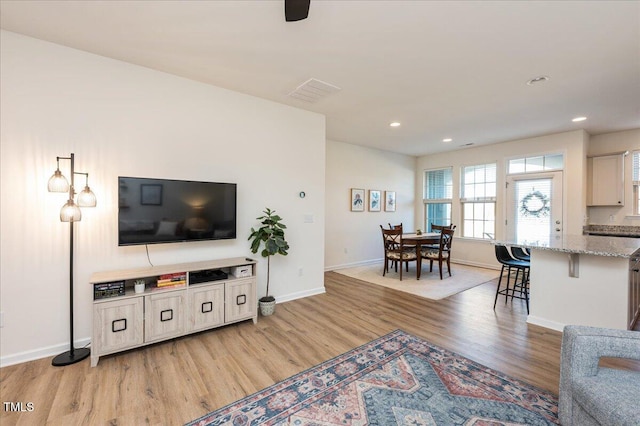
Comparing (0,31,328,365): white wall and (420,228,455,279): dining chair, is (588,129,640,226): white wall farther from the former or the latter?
(0,31,328,365): white wall

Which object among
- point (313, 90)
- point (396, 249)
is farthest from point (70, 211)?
point (396, 249)

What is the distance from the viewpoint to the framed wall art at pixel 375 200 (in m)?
6.42

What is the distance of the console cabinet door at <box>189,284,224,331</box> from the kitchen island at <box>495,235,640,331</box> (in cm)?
327

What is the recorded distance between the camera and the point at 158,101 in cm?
291

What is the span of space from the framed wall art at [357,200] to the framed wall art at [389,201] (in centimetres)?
84

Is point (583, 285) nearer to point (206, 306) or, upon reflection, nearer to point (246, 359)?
point (246, 359)

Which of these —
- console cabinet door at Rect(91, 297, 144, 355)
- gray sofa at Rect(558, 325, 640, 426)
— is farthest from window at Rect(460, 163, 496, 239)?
console cabinet door at Rect(91, 297, 144, 355)

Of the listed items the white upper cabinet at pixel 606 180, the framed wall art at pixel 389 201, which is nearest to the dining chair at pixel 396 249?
the framed wall art at pixel 389 201

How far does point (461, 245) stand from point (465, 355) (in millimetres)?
4690

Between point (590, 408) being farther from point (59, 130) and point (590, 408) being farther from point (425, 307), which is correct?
point (59, 130)

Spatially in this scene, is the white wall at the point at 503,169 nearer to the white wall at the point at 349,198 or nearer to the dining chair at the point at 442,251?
the white wall at the point at 349,198

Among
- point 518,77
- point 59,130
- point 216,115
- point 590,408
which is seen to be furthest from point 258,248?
point 518,77

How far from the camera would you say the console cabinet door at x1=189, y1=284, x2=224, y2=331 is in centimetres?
270

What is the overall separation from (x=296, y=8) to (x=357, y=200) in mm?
4786
